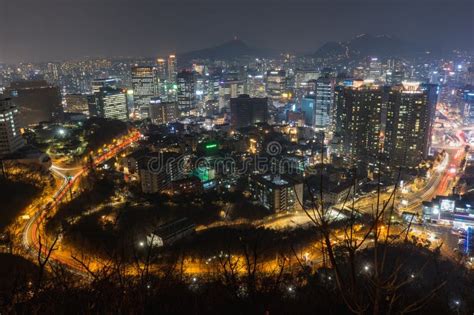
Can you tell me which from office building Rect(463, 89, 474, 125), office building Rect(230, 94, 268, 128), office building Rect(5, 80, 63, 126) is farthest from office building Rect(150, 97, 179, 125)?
office building Rect(463, 89, 474, 125)

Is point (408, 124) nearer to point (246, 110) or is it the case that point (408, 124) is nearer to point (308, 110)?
point (308, 110)

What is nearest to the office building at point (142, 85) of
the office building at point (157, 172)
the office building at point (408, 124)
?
the office building at point (157, 172)

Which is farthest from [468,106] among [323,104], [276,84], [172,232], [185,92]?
[172,232]

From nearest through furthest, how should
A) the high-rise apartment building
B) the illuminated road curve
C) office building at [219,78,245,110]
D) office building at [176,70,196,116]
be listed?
the illuminated road curve < the high-rise apartment building < office building at [176,70,196,116] < office building at [219,78,245,110]

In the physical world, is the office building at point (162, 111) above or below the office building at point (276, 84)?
below

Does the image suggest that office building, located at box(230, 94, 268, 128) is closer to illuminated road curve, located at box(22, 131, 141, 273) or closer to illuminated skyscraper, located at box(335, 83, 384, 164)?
illuminated skyscraper, located at box(335, 83, 384, 164)

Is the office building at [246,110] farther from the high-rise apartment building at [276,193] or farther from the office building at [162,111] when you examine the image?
the high-rise apartment building at [276,193]
